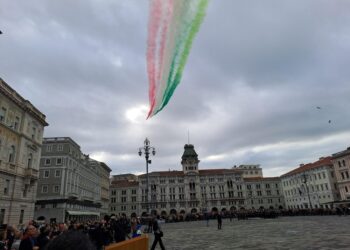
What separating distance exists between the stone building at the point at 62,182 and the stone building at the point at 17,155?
14.3 meters

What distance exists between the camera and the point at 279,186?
11544cm

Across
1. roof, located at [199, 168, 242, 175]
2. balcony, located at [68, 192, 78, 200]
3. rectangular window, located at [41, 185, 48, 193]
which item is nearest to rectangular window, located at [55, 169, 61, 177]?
rectangular window, located at [41, 185, 48, 193]

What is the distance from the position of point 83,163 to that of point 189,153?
52.7 metres

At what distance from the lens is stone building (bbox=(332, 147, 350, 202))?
71.9 m

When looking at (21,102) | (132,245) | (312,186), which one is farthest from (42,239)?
(312,186)

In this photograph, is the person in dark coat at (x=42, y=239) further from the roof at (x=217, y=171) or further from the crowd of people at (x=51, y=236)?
the roof at (x=217, y=171)

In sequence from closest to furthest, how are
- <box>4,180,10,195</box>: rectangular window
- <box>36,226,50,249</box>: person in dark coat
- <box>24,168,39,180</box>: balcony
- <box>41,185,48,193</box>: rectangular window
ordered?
<box>36,226,50,249</box>: person in dark coat < <box>4,180,10,195</box>: rectangular window < <box>24,168,39,180</box>: balcony < <box>41,185,48,193</box>: rectangular window

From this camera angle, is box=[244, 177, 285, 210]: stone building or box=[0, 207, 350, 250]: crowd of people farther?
box=[244, 177, 285, 210]: stone building

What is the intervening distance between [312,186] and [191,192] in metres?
42.5

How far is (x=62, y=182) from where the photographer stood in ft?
182

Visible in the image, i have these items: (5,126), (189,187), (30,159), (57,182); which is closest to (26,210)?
(30,159)

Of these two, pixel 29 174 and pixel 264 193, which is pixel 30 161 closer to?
pixel 29 174

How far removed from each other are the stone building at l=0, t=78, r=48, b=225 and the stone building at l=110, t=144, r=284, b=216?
69.5 m

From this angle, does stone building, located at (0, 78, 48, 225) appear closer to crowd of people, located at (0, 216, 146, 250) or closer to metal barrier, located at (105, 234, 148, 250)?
crowd of people, located at (0, 216, 146, 250)
